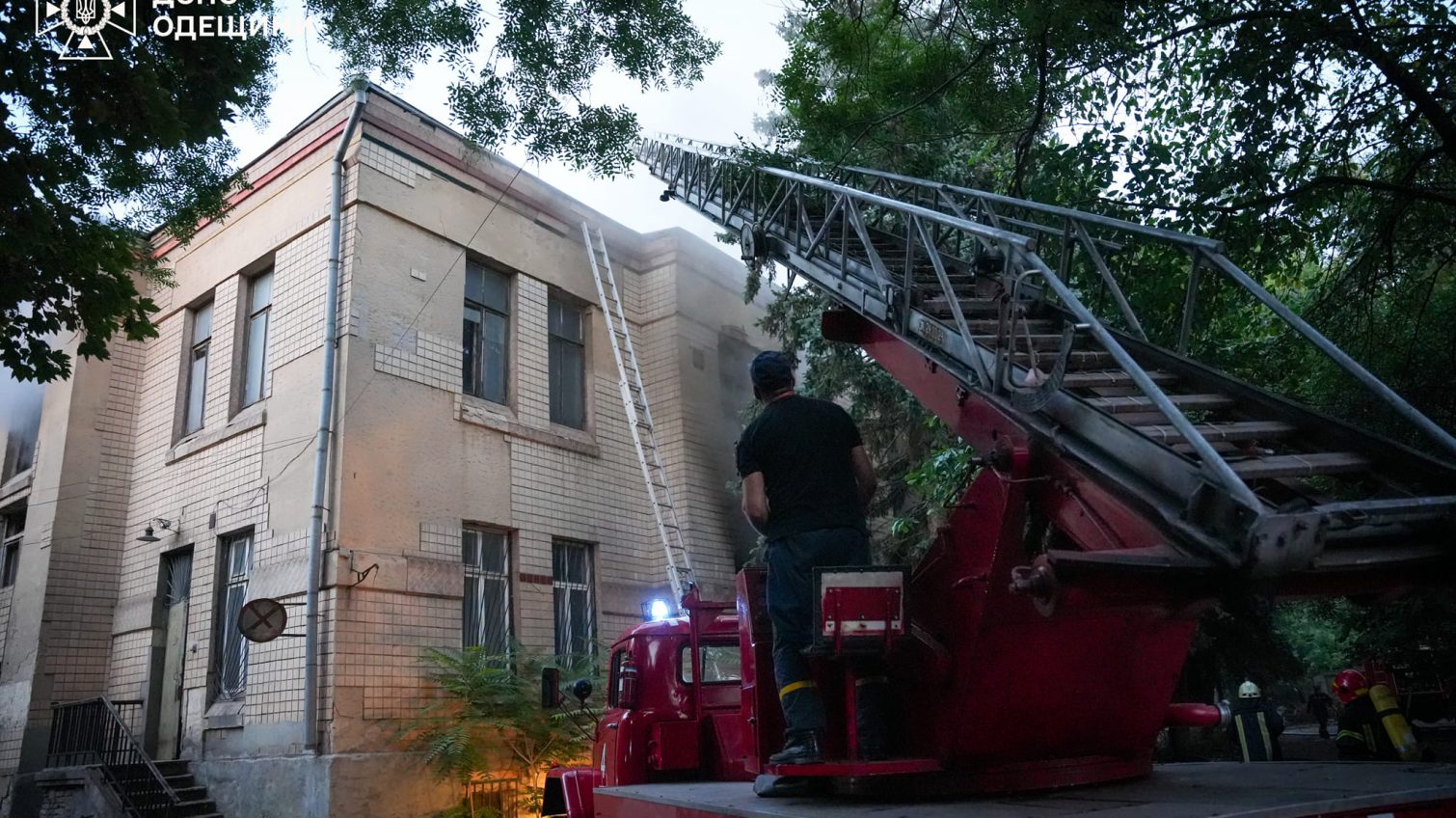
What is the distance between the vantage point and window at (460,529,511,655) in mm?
11695

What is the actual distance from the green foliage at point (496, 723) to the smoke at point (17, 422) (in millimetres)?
9310

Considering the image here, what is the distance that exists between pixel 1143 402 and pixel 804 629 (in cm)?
163

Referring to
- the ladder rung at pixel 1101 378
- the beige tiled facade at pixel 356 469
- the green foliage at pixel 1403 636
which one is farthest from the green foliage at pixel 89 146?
the green foliage at pixel 1403 636

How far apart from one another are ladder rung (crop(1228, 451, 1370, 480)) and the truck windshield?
3839 millimetres

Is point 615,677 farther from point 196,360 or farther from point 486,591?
point 196,360

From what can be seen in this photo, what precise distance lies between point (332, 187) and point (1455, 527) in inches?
467

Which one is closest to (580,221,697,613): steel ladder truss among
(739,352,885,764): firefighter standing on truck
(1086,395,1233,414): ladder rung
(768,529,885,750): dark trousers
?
(739,352,885,764): firefighter standing on truck

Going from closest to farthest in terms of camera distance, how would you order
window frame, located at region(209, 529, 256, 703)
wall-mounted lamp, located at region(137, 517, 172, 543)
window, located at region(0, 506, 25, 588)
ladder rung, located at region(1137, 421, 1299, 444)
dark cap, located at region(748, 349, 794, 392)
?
ladder rung, located at region(1137, 421, 1299, 444)
dark cap, located at region(748, 349, 794, 392)
window frame, located at region(209, 529, 256, 703)
wall-mounted lamp, located at region(137, 517, 172, 543)
window, located at region(0, 506, 25, 588)

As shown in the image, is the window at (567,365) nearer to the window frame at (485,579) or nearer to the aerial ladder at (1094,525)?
the window frame at (485,579)

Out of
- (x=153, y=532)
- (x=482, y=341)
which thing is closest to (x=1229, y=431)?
(x=482, y=341)

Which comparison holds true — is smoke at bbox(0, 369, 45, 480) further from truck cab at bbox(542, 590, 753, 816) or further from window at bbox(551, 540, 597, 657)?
truck cab at bbox(542, 590, 753, 816)

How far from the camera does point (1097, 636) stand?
384 cm

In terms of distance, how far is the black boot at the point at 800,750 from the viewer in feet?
12.7

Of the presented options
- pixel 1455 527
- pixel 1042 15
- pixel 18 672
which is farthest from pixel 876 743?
pixel 18 672
